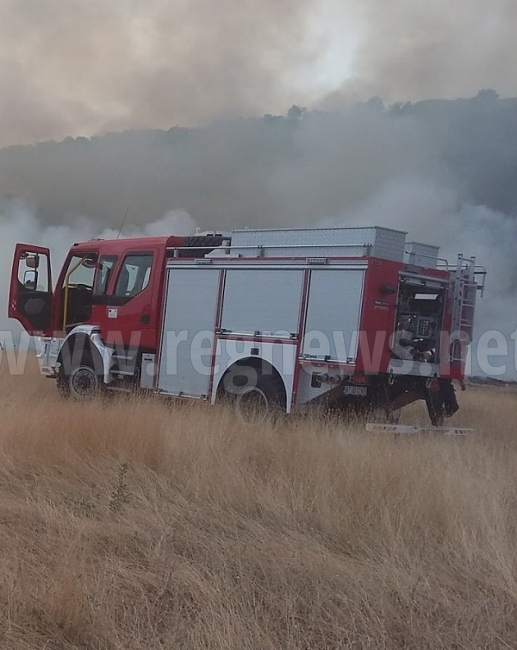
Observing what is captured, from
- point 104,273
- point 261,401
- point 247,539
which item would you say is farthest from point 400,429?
point 104,273

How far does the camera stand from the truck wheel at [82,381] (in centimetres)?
1159

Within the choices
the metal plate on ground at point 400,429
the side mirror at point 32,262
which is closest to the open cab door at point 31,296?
the side mirror at point 32,262

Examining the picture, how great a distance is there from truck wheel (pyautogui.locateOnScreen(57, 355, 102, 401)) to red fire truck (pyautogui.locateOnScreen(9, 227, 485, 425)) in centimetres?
2

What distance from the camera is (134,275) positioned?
1134cm

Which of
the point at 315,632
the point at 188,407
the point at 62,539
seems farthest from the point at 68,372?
the point at 315,632

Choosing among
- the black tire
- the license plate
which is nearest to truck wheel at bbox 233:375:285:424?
the license plate

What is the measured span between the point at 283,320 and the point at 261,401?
3.49ft

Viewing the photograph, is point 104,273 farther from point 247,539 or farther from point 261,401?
point 247,539

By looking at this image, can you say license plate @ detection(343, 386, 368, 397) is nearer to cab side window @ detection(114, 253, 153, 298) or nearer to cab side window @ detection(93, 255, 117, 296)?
cab side window @ detection(114, 253, 153, 298)

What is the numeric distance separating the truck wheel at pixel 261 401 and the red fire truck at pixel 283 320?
2 cm

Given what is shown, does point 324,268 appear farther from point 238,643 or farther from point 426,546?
point 238,643

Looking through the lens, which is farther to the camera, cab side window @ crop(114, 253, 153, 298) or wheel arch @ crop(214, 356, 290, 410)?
cab side window @ crop(114, 253, 153, 298)

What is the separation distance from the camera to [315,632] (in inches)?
145

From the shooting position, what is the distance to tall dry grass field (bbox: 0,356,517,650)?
12.1 ft
